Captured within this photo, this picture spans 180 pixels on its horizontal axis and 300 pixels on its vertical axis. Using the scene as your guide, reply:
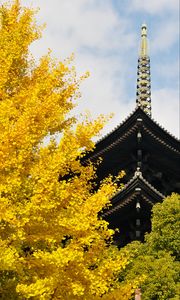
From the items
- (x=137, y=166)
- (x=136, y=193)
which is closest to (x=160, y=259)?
(x=136, y=193)

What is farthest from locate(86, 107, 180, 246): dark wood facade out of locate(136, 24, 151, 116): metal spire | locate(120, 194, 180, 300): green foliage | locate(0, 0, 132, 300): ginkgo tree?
locate(136, 24, 151, 116): metal spire

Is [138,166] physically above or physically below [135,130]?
below

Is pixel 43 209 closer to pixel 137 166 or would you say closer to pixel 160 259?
pixel 160 259

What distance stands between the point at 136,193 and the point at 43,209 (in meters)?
9.20

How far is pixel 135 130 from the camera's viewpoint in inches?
696

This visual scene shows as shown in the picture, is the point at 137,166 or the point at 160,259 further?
the point at 137,166

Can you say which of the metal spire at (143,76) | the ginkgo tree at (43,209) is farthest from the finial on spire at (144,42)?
the ginkgo tree at (43,209)

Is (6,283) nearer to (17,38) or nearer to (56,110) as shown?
(56,110)

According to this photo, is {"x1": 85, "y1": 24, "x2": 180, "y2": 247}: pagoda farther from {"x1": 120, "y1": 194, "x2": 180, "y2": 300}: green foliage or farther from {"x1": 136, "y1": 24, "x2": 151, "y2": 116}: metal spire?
{"x1": 136, "y1": 24, "x2": 151, "y2": 116}: metal spire

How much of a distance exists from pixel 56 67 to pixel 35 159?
83.2 inches

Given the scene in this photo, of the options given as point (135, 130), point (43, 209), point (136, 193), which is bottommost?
point (43, 209)

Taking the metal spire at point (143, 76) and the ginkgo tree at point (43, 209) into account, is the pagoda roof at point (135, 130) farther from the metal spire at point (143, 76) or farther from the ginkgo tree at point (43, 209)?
the metal spire at point (143, 76)

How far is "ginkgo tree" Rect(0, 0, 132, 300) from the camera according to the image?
713 cm

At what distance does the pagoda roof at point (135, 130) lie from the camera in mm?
17531
